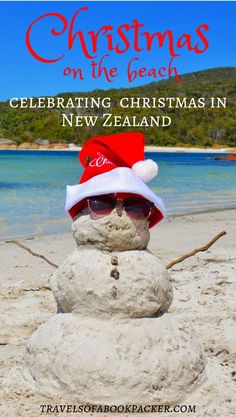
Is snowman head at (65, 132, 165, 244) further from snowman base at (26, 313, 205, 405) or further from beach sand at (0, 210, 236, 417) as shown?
beach sand at (0, 210, 236, 417)

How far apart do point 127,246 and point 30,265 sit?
401 centimetres

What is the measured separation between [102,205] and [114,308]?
0.59 meters

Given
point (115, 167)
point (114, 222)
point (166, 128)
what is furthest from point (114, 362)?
point (166, 128)

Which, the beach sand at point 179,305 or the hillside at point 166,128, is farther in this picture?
the hillside at point 166,128

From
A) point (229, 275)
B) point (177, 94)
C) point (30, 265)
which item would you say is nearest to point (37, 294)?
point (30, 265)

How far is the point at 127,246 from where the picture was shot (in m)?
3.03

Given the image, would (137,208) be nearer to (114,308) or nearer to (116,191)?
(116,191)

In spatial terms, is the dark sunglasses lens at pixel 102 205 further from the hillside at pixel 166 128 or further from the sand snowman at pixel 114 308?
the hillside at pixel 166 128

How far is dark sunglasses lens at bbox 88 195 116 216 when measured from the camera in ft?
9.82

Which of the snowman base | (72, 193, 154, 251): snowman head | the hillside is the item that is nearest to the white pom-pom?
(72, 193, 154, 251): snowman head

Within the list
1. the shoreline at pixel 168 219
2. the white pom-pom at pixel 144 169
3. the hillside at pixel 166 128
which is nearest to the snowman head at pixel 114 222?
the white pom-pom at pixel 144 169

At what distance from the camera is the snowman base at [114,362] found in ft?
9.32

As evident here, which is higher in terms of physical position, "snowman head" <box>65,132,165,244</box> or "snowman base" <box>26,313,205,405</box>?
"snowman head" <box>65,132,165,244</box>

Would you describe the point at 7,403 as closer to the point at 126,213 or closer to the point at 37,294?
the point at 126,213
